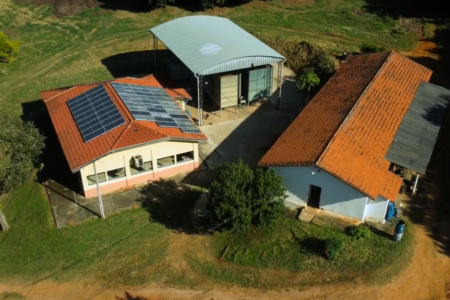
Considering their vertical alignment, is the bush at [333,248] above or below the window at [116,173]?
below

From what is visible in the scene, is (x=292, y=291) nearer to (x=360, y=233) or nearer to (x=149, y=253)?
(x=360, y=233)

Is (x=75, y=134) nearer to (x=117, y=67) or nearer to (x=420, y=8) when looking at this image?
(x=117, y=67)

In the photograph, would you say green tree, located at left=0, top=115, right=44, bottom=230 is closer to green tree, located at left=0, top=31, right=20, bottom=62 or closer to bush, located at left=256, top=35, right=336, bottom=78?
green tree, located at left=0, top=31, right=20, bottom=62

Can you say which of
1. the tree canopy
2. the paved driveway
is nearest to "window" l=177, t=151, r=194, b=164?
the paved driveway

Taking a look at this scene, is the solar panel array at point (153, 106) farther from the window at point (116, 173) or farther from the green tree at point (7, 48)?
the green tree at point (7, 48)

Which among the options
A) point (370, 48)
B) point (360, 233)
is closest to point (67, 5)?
point (370, 48)

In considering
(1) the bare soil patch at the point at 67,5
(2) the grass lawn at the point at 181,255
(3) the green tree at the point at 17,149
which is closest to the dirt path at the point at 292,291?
(2) the grass lawn at the point at 181,255
